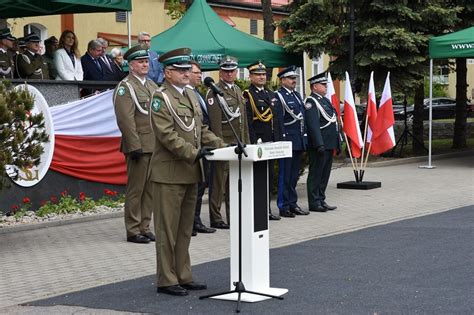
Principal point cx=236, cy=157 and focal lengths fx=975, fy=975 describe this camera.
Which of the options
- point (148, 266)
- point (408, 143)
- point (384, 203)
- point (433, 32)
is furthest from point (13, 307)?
point (408, 143)

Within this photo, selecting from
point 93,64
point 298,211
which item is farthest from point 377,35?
point 298,211

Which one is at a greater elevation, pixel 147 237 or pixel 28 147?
pixel 28 147

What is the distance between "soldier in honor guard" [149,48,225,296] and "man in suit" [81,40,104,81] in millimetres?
6927

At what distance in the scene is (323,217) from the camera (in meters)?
13.8

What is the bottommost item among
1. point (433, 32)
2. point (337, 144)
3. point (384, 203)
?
point (384, 203)

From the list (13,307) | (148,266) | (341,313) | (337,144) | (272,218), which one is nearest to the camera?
(341,313)

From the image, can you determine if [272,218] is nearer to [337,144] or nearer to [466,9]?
[337,144]

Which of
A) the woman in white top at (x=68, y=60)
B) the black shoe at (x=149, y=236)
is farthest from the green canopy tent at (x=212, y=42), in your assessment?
the black shoe at (x=149, y=236)

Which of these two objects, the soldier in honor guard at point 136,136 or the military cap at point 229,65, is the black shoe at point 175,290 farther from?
the military cap at point 229,65

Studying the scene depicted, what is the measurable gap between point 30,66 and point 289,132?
3915 millimetres

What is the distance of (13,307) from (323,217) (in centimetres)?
653

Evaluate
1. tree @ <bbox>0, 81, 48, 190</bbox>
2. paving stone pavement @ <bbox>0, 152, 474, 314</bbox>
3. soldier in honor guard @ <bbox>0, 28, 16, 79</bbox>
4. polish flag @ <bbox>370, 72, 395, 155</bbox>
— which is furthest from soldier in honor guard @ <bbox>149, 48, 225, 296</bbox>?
polish flag @ <bbox>370, 72, 395, 155</bbox>

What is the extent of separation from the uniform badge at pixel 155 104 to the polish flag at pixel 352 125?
8.75 metres

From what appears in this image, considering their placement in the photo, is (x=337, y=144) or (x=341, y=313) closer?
(x=341, y=313)
